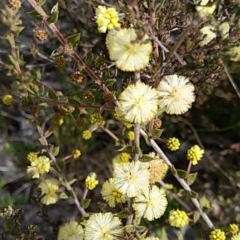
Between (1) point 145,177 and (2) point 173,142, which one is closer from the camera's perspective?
(1) point 145,177

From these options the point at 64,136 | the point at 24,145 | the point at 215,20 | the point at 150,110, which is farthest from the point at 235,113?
the point at 150,110

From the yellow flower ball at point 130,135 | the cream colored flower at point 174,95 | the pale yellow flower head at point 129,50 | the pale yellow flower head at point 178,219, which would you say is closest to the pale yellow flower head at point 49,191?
the yellow flower ball at point 130,135

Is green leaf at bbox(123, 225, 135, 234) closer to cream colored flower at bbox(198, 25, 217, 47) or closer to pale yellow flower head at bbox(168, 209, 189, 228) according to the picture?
pale yellow flower head at bbox(168, 209, 189, 228)

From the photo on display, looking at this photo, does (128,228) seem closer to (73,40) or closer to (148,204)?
(148,204)

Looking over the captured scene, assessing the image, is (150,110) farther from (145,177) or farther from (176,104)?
(145,177)

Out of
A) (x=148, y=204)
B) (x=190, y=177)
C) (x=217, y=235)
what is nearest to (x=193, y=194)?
(x=190, y=177)

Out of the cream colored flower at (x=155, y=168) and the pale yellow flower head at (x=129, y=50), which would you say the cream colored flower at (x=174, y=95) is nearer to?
the pale yellow flower head at (x=129, y=50)
